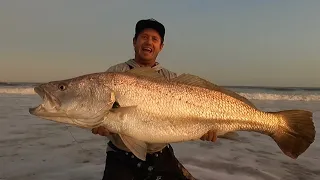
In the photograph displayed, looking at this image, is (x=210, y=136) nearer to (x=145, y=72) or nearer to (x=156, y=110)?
(x=156, y=110)

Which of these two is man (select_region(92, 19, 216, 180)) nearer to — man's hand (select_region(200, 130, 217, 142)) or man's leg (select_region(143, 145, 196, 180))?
man's leg (select_region(143, 145, 196, 180))

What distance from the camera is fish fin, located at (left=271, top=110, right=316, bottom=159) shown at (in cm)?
346

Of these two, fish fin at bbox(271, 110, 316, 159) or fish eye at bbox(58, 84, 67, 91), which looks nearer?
fish eye at bbox(58, 84, 67, 91)

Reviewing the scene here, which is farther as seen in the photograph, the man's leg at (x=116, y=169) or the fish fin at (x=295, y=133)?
the man's leg at (x=116, y=169)

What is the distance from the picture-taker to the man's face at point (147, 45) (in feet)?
14.0

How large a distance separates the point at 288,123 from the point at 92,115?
1934mm

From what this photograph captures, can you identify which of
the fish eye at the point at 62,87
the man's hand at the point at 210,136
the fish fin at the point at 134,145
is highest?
the fish eye at the point at 62,87

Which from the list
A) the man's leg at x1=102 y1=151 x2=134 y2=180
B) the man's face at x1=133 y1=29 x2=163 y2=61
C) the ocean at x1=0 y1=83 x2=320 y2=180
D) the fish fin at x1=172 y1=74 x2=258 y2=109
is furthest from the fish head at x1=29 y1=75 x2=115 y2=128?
the ocean at x1=0 y1=83 x2=320 y2=180

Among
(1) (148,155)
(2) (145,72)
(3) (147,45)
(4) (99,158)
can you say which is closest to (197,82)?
(2) (145,72)

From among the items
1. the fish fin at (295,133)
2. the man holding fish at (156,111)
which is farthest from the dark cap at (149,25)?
the fish fin at (295,133)

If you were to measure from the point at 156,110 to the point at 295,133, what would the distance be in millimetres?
1421

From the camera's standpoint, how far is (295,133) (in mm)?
3498

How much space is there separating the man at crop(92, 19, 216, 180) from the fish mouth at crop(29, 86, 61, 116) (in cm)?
89

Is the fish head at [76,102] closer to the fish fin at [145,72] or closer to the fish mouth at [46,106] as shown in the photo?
the fish mouth at [46,106]
